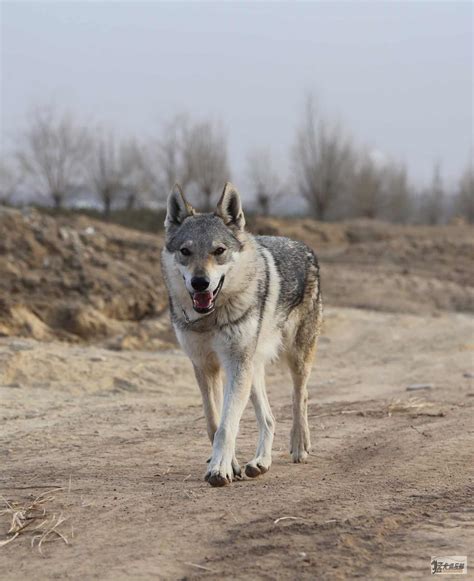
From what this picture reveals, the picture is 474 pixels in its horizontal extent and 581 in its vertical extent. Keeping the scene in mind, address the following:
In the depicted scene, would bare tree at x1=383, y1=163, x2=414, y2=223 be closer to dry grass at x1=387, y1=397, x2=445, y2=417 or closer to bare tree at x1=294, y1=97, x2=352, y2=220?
bare tree at x1=294, y1=97, x2=352, y2=220

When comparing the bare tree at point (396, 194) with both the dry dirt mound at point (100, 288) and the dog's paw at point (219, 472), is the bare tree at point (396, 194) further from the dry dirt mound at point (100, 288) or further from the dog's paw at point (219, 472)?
the dog's paw at point (219, 472)

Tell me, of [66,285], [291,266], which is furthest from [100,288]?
[291,266]

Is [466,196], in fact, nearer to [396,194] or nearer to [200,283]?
[396,194]

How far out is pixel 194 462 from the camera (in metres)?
6.07

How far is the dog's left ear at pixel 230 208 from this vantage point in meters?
6.01

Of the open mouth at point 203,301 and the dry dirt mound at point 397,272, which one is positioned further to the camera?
the dry dirt mound at point 397,272

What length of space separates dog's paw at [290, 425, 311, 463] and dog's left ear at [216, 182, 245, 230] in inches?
70.8

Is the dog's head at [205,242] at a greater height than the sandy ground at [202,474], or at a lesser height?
greater

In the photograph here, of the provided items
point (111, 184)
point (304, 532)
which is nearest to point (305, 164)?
point (111, 184)

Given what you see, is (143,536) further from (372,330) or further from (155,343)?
(372,330)

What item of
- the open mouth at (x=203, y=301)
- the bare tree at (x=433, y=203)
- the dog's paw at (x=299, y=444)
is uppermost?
the open mouth at (x=203, y=301)

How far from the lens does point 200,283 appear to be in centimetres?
529

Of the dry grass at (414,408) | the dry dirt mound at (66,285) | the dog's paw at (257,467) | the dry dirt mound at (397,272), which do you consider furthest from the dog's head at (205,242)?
the dry dirt mound at (397,272)

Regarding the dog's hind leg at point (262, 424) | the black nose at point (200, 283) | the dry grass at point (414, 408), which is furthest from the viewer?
the dry grass at point (414, 408)
